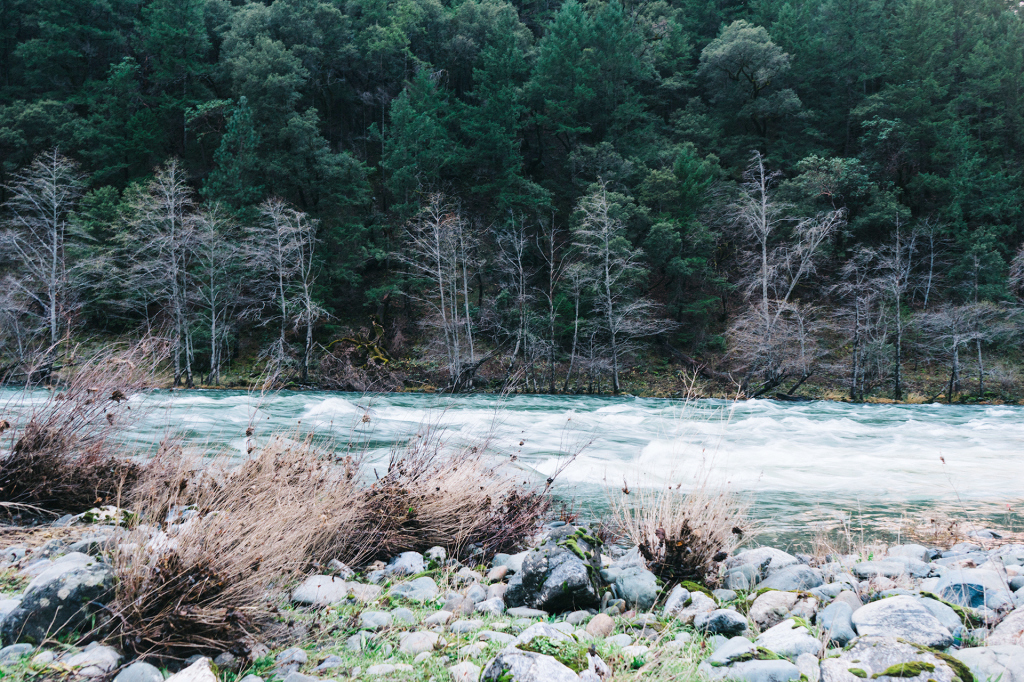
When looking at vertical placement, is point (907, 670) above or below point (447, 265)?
below

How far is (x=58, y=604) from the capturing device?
8.56ft

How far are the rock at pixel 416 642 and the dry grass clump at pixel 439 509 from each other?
159 cm

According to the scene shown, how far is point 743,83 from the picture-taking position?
3703cm

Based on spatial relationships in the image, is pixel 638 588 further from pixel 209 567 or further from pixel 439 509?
pixel 209 567

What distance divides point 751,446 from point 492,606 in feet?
29.4

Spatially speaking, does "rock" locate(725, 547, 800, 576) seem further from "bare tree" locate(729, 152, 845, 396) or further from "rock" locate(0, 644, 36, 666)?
"bare tree" locate(729, 152, 845, 396)

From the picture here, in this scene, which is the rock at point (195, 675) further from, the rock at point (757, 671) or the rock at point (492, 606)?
the rock at point (757, 671)

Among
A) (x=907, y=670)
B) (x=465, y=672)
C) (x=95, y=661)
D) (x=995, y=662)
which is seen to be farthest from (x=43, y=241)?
(x=995, y=662)

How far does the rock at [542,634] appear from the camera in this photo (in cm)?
277

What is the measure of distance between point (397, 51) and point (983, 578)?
154 ft

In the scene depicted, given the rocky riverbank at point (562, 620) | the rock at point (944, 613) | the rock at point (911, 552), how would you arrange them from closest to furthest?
the rocky riverbank at point (562, 620), the rock at point (944, 613), the rock at point (911, 552)

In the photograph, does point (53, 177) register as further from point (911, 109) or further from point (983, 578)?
point (911, 109)

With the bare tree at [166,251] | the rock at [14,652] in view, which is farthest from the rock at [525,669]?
the bare tree at [166,251]

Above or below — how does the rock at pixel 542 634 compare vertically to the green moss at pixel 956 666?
below
